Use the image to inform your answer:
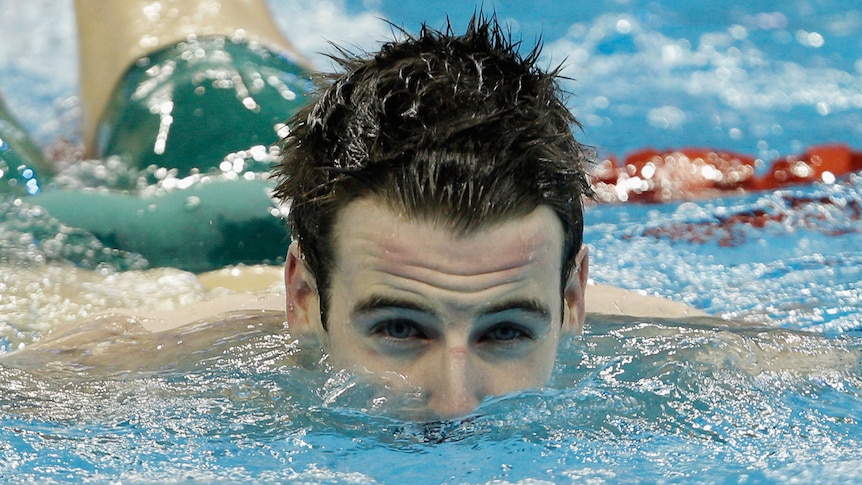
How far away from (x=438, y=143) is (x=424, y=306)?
13.4 inches

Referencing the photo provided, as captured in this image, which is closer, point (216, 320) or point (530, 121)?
point (530, 121)

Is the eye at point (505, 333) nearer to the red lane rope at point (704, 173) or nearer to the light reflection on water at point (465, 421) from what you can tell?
the light reflection on water at point (465, 421)

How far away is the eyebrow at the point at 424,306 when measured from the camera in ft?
7.54

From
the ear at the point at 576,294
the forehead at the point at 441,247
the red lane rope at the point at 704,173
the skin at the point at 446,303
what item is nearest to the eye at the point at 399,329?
the skin at the point at 446,303

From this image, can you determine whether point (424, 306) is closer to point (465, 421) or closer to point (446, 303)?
point (446, 303)

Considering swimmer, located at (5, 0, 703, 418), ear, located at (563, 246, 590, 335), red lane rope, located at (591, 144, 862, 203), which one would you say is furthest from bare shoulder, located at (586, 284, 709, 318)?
red lane rope, located at (591, 144, 862, 203)

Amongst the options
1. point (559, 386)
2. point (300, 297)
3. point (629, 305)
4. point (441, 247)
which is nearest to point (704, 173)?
point (629, 305)

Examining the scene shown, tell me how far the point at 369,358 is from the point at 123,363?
831mm

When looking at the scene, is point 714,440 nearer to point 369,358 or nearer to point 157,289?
point 369,358

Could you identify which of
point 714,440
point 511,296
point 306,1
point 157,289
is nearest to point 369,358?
point 511,296

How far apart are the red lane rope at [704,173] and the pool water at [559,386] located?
13cm

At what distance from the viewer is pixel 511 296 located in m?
2.31

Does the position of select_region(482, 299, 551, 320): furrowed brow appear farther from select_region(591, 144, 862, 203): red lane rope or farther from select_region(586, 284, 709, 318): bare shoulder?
select_region(591, 144, 862, 203): red lane rope

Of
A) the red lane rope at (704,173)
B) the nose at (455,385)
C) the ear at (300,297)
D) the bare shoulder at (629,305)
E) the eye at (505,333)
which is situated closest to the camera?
the nose at (455,385)
